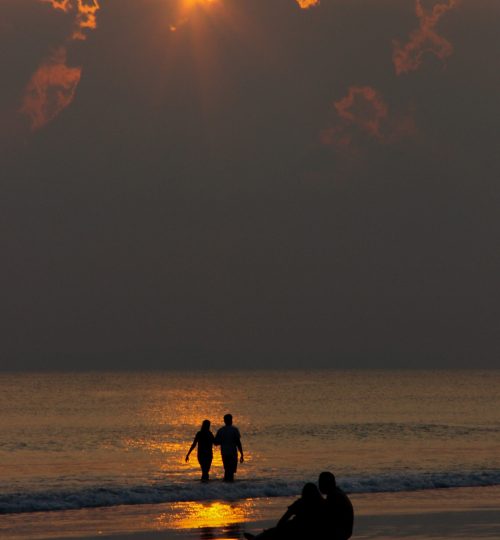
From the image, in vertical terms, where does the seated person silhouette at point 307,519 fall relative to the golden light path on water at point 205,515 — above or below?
above

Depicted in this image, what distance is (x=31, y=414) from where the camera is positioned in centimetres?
8962

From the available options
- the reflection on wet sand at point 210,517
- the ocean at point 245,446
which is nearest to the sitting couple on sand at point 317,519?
the reflection on wet sand at point 210,517

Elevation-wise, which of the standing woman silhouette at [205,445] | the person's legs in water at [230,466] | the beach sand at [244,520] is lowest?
the beach sand at [244,520]

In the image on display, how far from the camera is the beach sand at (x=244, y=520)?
2111cm

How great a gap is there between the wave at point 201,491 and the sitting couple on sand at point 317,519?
39.5 ft

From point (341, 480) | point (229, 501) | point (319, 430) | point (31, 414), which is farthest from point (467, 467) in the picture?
point (31, 414)

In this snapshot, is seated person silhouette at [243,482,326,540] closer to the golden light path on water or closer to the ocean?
the golden light path on water

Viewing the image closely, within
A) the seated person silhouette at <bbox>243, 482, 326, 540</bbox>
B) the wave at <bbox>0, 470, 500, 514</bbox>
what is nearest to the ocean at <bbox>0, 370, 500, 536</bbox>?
the wave at <bbox>0, 470, 500, 514</bbox>

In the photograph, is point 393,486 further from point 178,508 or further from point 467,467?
→ point 467,467

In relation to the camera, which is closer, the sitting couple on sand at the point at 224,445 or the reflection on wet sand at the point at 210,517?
the reflection on wet sand at the point at 210,517

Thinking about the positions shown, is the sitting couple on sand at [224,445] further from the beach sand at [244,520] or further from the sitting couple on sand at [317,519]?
the sitting couple on sand at [317,519]

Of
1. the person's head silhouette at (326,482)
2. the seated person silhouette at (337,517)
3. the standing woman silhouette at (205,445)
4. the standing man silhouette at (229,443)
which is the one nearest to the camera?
the person's head silhouette at (326,482)

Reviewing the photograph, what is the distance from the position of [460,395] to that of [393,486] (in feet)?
311

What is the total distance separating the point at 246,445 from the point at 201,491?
25961 millimetres
